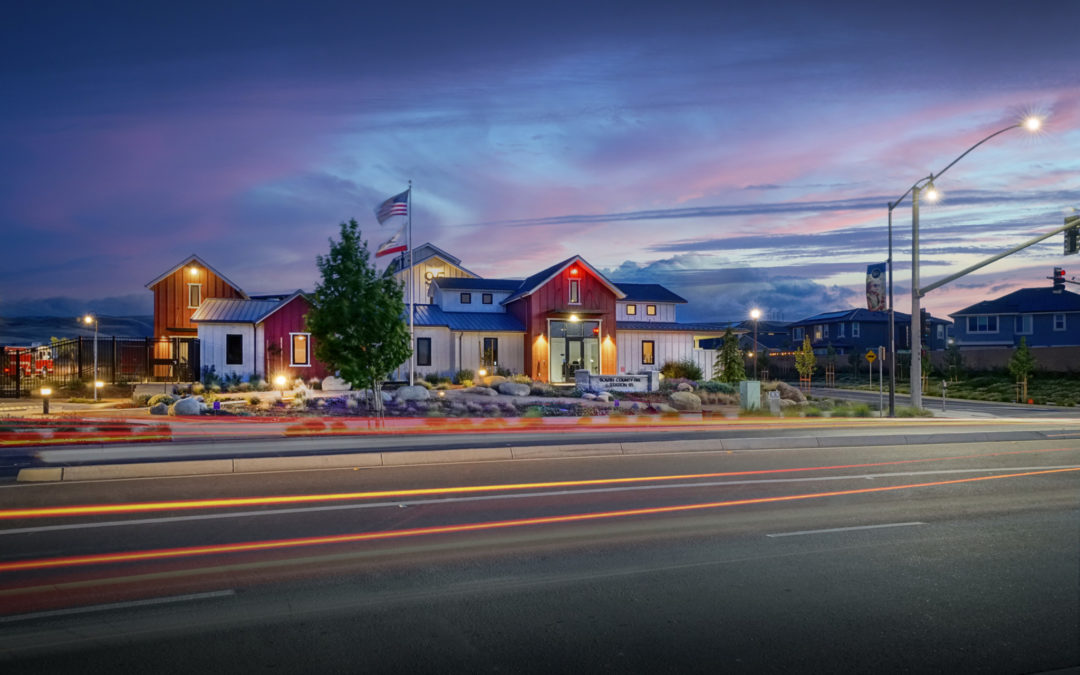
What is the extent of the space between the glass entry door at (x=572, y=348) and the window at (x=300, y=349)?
13.0m

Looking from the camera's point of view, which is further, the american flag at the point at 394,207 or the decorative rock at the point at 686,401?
the american flag at the point at 394,207

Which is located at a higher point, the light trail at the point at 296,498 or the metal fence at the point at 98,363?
the metal fence at the point at 98,363

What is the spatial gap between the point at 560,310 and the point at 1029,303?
48223 millimetres

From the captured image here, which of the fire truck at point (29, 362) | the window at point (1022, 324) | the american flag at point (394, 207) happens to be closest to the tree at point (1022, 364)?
the window at point (1022, 324)

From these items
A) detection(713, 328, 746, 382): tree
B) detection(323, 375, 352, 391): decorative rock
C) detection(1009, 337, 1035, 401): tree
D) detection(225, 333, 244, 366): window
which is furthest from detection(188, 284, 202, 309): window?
detection(1009, 337, 1035, 401): tree

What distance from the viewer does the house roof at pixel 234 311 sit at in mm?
37281

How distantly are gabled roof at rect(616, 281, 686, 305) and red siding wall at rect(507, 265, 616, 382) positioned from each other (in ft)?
14.7

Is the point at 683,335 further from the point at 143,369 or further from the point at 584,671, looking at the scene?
the point at 584,671

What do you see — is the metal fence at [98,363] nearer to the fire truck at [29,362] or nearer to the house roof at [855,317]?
the fire truck at [29,362]

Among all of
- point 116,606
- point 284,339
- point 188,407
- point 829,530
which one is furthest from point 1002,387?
point 116,606

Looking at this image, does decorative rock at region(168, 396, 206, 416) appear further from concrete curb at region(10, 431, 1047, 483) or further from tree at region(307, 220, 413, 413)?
concrete curb at region(10, 431, 1047, 483)

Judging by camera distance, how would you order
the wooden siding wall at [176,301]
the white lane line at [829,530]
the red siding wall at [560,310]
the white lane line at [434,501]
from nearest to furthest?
1. the white lane line at [829,530]
2. the white lane line at [434,501]
3. the red siding wall at [560,310]
4. the wooden siding wall at [176,301]

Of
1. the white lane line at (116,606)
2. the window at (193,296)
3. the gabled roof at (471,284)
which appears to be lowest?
the white lane line at (116,606)

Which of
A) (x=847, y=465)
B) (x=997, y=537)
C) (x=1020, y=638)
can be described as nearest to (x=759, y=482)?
(x=847, y=465)
